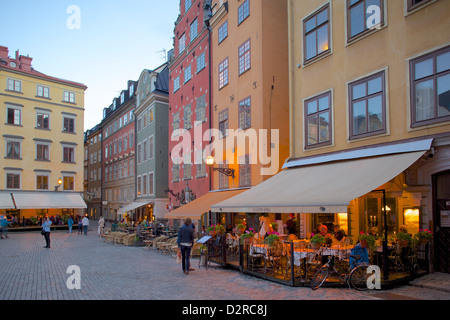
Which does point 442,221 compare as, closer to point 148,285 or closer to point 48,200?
point 148,285

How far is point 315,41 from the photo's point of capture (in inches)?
580

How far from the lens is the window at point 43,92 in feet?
142

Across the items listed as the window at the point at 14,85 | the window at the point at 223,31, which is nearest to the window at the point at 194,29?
the window at the point at 223,31

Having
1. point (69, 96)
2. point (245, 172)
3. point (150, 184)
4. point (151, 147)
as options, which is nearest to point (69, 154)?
point (69, 96)

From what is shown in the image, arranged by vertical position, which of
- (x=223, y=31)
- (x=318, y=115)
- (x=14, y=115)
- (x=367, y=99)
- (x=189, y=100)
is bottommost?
(x=318, y=115)

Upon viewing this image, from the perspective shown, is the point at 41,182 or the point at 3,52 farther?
the point at 3,52

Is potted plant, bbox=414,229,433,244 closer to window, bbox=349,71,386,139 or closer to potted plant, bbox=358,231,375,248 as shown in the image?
potted plant, bbox=358,231,375,248

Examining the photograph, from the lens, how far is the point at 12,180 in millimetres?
40344

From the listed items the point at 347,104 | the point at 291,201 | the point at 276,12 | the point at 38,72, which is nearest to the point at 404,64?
the point at 347,104

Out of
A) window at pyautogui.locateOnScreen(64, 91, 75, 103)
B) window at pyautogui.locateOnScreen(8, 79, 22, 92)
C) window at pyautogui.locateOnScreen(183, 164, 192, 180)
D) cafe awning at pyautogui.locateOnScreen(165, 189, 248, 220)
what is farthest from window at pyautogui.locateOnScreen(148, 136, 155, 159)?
window at pyautogui.locateOnScreen(8, 79, 22, 92)

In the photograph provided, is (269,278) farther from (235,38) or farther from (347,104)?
(235,38)

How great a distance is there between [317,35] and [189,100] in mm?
14128

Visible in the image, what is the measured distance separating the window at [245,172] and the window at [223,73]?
511cm

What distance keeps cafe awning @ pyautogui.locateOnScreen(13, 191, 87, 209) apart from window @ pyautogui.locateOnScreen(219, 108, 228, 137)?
26410 mm
